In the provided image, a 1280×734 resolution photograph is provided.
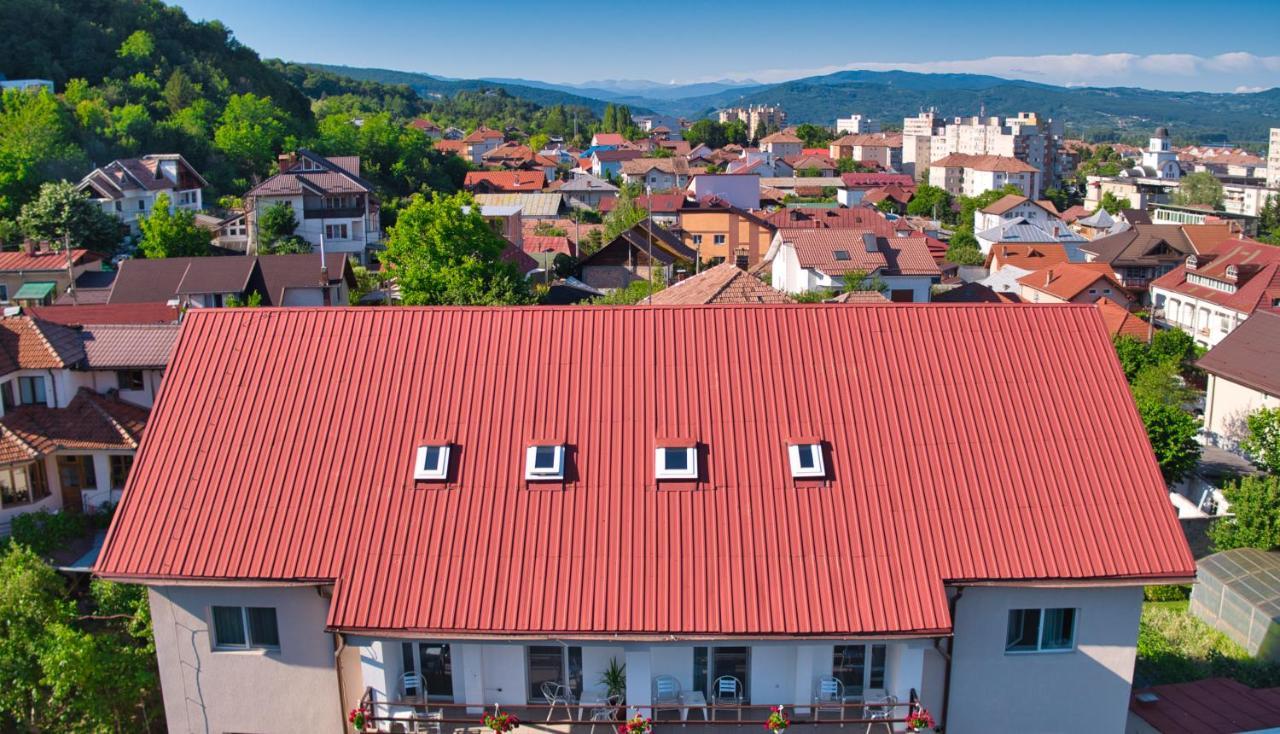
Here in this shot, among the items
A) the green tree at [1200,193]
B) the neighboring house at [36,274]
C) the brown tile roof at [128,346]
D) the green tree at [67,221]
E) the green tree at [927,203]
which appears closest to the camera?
the brown tile roof at [128,346]

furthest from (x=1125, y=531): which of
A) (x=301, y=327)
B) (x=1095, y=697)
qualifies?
(x=301, y=327)

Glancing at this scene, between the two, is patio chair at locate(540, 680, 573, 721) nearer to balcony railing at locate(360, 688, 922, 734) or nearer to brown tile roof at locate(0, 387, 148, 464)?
balcony railing at locate(360, 688, 922, 734)

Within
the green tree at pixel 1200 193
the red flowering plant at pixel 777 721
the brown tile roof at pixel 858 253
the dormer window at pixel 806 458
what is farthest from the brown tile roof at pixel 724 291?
the green tree at pixel 1200 193

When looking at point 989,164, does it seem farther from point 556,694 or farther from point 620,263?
point 556,694

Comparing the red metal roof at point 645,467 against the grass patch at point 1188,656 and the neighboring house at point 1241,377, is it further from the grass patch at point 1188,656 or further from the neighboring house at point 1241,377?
the neighboring house at point 1241,377

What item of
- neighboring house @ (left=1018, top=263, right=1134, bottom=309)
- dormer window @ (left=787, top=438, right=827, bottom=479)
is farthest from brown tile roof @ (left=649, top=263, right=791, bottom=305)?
neighboring house @ (left=1018, top=263, right=1134, bottom=309)

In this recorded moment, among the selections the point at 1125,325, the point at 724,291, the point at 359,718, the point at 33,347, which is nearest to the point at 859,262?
the point at 1125,325
